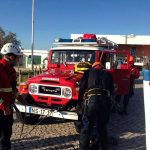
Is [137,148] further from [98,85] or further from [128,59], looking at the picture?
[128,59]

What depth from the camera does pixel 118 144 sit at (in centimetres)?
783

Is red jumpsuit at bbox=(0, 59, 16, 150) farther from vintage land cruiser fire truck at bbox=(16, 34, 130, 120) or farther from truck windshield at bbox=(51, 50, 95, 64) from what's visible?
truck windshield at bbox=(51, 50, 95, 64)

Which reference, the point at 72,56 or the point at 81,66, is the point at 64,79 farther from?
the point at 72,56

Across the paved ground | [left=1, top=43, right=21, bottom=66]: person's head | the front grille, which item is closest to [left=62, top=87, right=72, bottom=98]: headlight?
the front grille

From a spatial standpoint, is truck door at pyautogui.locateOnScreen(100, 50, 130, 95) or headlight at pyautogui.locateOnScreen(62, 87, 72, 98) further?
truck door at pyautogui.locateOnScreen(100, 50, 130, 95)

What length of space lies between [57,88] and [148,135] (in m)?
3.65

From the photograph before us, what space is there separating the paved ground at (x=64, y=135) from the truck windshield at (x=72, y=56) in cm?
178

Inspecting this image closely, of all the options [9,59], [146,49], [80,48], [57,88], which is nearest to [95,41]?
[80,48]

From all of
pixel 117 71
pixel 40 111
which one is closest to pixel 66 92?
pixel 40 111

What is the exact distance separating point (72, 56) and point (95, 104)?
3.96 metres

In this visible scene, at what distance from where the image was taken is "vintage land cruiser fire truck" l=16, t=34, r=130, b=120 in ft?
27.6

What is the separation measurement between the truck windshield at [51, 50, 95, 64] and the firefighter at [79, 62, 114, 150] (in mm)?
3071

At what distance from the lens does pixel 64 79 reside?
8539mm

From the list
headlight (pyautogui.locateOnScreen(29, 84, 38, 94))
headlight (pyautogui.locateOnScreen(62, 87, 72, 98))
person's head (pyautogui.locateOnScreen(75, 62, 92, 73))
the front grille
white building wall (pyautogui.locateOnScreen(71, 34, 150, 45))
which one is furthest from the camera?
white building wall (pyautogui.locateOnScreen(71, 34, 150, 45))
